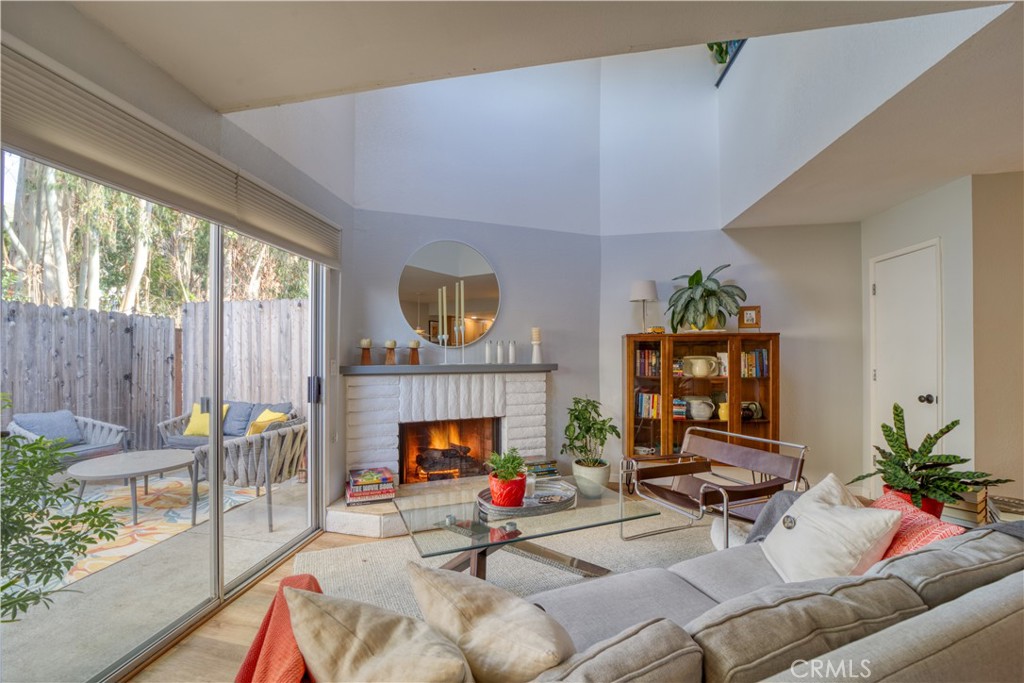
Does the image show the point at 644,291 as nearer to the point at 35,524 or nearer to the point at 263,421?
the point at 263,421

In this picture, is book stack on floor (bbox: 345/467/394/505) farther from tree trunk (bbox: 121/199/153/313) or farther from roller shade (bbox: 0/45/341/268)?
tree trunk (bbox: 121/199/153/313)

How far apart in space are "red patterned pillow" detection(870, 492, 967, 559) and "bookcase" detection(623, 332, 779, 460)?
2.18 meters

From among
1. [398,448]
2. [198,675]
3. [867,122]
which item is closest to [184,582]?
[198,675]

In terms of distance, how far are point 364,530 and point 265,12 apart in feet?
9.06

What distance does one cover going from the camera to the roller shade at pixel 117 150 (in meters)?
1.25

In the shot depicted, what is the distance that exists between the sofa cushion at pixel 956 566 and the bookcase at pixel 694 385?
2.60 m

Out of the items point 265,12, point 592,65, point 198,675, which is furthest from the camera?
point 592,65

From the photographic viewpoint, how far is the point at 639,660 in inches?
27.1

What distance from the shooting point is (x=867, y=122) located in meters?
2.24

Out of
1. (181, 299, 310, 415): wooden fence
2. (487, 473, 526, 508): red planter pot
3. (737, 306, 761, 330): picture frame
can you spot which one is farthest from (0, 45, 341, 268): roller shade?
(737, 306, 761, 330): picture frame

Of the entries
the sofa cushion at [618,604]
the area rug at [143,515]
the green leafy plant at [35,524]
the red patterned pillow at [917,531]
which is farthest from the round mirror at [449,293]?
the red patterned pillow at [917,531]

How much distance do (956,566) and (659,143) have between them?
3919 mm

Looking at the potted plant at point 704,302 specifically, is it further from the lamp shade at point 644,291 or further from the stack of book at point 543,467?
the stack of book at point 543,467

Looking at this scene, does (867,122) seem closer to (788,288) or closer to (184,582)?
(788,288)
